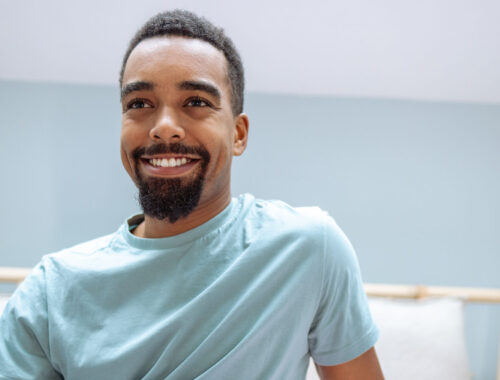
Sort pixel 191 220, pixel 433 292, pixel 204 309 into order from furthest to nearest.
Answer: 1. pixel 433 292
2. pixel 191 220
3. pixel 204 309

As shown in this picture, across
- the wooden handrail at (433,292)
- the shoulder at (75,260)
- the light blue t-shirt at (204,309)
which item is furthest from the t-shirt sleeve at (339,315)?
the wooden handrail at (433,292)

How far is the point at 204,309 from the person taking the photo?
2.58ft

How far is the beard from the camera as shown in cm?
83

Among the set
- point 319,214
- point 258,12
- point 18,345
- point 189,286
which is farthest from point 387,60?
point 18,345

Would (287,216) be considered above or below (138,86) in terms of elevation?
below

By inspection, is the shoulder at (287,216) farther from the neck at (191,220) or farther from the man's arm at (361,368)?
the man's arm at (361,368)

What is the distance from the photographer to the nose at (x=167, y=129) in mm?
801

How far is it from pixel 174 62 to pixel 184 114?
0.09 meters

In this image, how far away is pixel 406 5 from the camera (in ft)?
4.33

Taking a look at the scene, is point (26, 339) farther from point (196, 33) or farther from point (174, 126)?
point (196, 33)

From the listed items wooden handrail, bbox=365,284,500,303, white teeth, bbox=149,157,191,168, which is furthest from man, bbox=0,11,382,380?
wooden handrail, bbox=365,284,500,303

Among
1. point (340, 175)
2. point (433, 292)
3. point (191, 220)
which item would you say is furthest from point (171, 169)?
point (433, 292)

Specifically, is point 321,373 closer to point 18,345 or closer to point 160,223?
point 160,223

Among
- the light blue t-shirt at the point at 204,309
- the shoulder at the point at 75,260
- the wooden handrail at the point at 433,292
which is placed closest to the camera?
the light blue t-shirt at the point at 204,309
